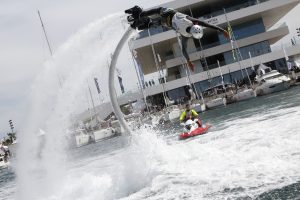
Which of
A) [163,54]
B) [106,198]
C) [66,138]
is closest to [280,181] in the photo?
[106,198]

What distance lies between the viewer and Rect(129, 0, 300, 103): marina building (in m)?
59.0

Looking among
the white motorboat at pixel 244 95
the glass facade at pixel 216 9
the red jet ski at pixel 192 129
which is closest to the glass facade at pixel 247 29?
the glass facade at pixel 216 9

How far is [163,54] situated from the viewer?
7006 cm

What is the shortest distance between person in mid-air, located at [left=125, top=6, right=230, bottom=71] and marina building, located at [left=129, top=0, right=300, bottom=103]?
143ft

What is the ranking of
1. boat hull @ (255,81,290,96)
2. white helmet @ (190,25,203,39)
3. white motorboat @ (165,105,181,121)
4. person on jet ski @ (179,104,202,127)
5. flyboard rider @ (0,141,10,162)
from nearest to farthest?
white helmet @ (190,25,203,39) → person on jet ski @ (179,104,202,127) → boat hull @ (255,81,290,96) → white motorboat @ (165,105,181,121) → flyboard rider @ (0,141,10,162)

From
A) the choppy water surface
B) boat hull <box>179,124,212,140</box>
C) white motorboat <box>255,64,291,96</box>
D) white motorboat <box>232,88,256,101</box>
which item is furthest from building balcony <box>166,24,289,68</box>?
the choppy water surface

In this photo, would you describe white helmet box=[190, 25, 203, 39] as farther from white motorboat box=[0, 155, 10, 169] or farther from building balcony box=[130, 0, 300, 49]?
white motorboat box=[0, 155, 10, 169]

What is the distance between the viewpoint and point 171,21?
13.3m

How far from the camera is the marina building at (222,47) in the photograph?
5903 cm

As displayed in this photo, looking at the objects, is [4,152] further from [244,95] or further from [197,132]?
[197,132]

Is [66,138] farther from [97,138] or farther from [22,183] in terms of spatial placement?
[97,138]

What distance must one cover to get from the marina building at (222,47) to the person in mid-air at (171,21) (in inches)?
1722

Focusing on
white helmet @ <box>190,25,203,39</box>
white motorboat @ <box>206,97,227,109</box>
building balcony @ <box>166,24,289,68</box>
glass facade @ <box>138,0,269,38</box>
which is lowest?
white motorboat @ <box>206,97,227,109</box>

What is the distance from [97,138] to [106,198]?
47.6 meters
